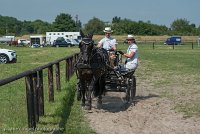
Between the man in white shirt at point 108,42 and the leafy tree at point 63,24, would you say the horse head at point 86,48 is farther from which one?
the leafy tree at point 63,24

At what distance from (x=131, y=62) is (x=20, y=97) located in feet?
A: 10.5

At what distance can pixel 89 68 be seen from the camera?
10734 mm

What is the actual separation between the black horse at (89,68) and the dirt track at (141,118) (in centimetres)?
51

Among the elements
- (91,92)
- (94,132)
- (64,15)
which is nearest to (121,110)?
(91,92)

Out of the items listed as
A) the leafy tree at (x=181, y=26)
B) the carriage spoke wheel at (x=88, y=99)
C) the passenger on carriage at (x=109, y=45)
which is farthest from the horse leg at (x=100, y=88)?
the leafy tree at (x=181, y=26)

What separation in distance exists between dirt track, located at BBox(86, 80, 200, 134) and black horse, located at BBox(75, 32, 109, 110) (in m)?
0.51

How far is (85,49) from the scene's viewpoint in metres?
10.6

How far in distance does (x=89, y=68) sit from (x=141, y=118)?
5.58 feet

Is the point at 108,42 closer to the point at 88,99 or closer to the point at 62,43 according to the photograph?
the point at 88,99

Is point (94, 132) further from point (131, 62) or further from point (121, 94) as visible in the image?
point (121, 94)

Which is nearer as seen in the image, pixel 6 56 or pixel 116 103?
pixel 116 103

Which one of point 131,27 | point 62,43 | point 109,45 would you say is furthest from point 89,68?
point 131,27

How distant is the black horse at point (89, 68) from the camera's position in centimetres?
1062

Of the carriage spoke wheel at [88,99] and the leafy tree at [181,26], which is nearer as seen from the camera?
the carriage spoke wheel at [88,99]
